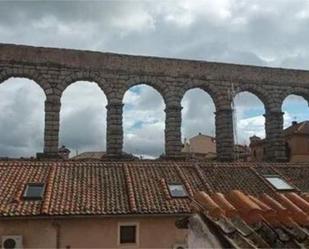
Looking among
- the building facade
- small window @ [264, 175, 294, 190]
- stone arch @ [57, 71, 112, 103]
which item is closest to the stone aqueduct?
stone arch @ [57, 71, 112, 103]

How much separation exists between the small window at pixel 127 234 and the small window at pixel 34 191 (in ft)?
8.83

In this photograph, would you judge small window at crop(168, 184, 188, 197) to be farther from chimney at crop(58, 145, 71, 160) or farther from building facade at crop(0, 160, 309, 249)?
chimney at crop(58, 145, 71, 160)

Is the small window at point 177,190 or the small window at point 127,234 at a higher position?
the small window at point 177,190

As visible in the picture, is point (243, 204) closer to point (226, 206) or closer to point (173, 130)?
point (226, 206)

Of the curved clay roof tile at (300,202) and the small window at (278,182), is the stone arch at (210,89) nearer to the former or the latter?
the small window at (278,182)

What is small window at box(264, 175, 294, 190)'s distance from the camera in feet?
54.1

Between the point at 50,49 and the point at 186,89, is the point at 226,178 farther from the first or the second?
the point at 50,49

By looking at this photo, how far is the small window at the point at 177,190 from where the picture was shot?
48.2 feet

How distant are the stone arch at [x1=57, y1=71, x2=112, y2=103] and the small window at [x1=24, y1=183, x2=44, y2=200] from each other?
7722 millimetres

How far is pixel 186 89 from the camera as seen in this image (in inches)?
923

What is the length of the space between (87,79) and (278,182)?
10367 millimetres

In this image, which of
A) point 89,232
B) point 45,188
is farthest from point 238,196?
point 45,188

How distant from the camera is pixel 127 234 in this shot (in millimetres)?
13203

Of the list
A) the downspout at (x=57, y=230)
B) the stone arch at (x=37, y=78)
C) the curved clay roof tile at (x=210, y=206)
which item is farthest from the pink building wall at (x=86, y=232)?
the stone arch at (x=37, y=78)
